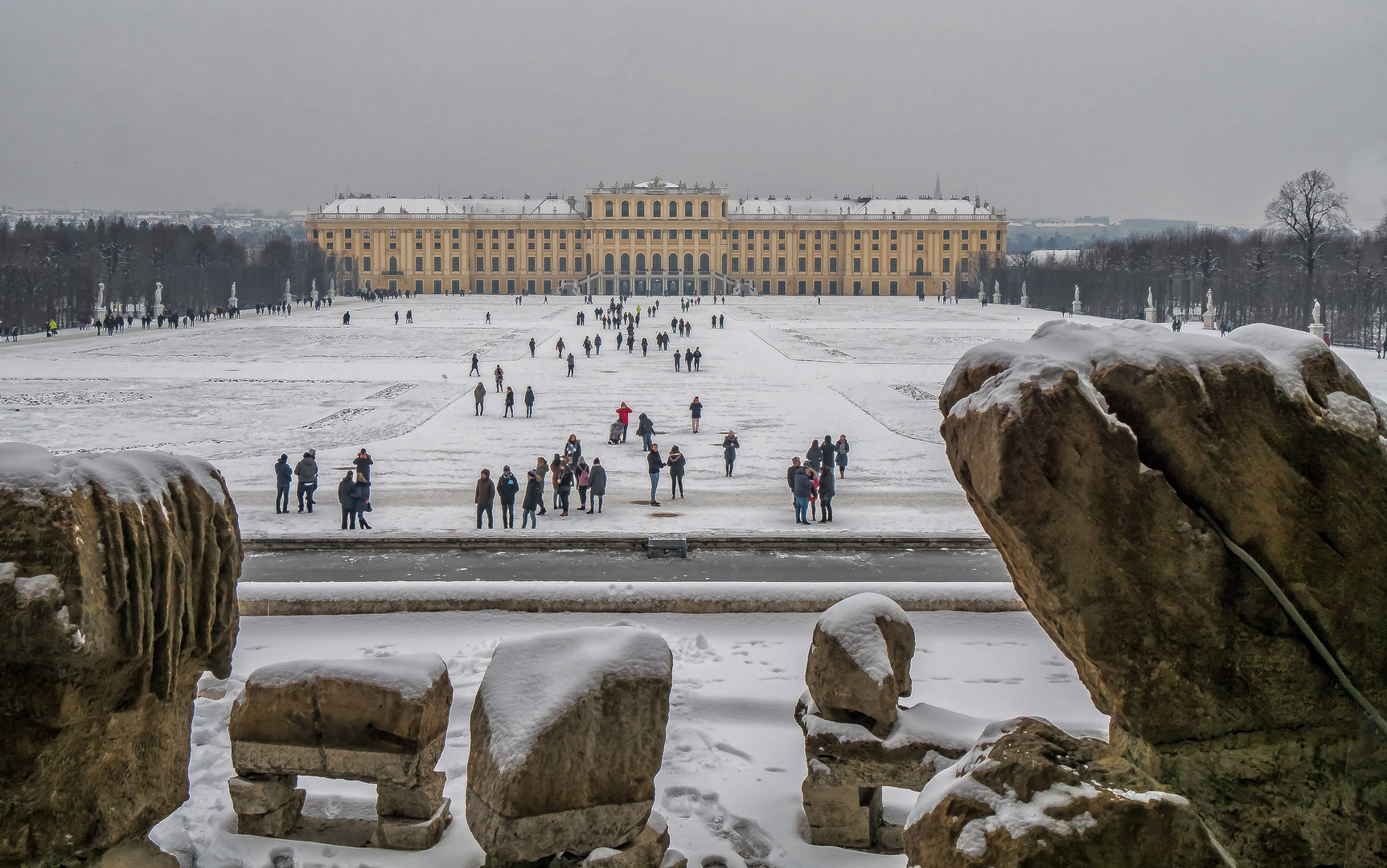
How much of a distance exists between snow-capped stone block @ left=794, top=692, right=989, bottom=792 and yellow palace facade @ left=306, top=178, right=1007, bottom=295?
113 meters

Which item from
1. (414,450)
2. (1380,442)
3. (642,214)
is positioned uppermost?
(642,214)

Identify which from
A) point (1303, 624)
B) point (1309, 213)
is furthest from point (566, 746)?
point (1309, 213)

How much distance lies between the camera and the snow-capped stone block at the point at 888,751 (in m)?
6.33

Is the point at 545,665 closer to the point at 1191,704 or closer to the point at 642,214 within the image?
the point at 1191,704

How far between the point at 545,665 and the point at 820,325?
56.5m

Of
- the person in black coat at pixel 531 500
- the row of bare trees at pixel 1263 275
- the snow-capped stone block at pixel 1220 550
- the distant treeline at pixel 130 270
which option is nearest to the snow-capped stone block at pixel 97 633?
the snow-capped stone block at pixel 1220 550

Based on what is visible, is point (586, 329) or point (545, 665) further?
point (586, 329)

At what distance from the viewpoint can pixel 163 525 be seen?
469cm

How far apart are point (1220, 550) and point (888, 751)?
2.81 m

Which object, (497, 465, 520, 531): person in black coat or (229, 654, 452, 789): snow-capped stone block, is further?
(497, 465, 520, 531): person in black coat

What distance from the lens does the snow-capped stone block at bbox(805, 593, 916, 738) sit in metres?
6.36

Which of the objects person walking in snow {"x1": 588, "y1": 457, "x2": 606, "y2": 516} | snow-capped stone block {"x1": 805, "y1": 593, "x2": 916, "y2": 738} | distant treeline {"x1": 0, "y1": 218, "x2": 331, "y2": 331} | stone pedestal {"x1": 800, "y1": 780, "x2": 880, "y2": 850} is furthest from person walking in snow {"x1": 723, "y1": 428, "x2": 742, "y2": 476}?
distant treeline {"x1": 0, "y1": 218, "x2": 331, "y2": 331}

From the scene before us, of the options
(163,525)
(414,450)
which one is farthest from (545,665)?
(414,450)

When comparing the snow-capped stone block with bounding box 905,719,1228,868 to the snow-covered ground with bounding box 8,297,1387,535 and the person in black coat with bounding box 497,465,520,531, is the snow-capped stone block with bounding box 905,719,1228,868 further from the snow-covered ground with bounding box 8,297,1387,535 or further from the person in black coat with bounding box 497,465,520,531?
the person in black coat with bounding box 497,465,520,531
